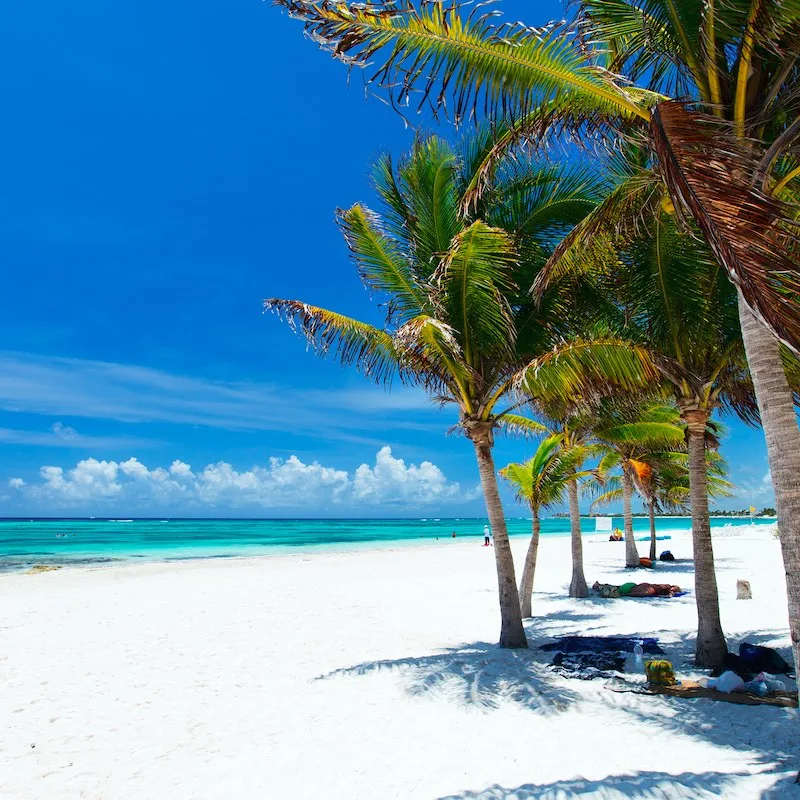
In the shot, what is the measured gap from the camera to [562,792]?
13.0 ft

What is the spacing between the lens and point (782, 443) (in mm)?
4047

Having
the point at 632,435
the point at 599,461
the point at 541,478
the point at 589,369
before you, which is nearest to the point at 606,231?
the point at 589,369

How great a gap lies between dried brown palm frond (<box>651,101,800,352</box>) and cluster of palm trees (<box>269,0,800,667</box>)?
0.01 m

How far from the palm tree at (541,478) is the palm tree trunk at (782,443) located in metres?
6.14

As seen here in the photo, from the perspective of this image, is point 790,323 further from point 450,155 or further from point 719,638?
point 450,155

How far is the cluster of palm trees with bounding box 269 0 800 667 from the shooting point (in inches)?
144

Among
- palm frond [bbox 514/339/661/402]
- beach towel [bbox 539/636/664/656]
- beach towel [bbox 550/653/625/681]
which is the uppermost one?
palm frond [bbox 514/339/661/402]

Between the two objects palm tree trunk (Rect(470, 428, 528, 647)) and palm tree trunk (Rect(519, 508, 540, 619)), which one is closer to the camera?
palm tree trunk (Rect(470, 428, 528, 647))

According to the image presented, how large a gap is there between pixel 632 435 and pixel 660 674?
8294 mm

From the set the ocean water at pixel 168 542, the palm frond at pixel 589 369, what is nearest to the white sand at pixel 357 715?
the palm frond at pixel 589 369

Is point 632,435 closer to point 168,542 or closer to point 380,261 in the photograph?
point 380,261

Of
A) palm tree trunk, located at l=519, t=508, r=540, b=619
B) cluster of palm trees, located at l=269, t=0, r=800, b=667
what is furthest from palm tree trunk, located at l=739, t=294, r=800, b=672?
palm tree trunk, located at l=519, t=508, r=540, b=619

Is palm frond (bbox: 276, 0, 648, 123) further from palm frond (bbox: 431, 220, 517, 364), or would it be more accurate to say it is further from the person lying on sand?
the person lying on sand

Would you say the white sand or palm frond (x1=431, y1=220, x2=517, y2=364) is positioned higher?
palm frond (x1=431, y1=220, x2=517, y2=364)
